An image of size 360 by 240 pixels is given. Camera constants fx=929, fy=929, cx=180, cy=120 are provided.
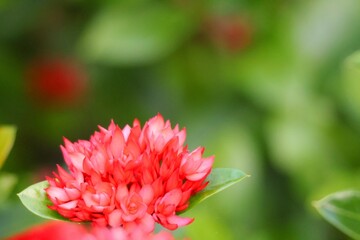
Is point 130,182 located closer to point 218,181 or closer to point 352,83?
point 218,181

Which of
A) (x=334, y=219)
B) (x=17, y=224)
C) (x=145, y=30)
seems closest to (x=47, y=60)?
(x=145, y=30)

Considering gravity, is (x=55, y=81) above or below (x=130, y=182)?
below

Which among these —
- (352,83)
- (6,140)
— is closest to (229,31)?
(352,83)

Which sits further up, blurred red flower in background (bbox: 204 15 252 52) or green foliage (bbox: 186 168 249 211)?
blurred red flower in background (bbox: 204 15 252 52)

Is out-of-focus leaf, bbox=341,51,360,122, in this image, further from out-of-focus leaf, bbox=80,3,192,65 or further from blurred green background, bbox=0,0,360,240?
out-of-focus leaf, bbox=80,3,192,65

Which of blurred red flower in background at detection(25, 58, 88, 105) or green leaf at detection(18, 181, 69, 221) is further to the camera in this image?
blurred red flower in background at detection(25, 58, 88, 105)

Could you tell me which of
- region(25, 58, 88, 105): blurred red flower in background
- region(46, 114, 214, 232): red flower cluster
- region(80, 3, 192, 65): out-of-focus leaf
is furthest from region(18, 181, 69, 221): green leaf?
region(25, 58, 88, 105): blurred red flower in background
